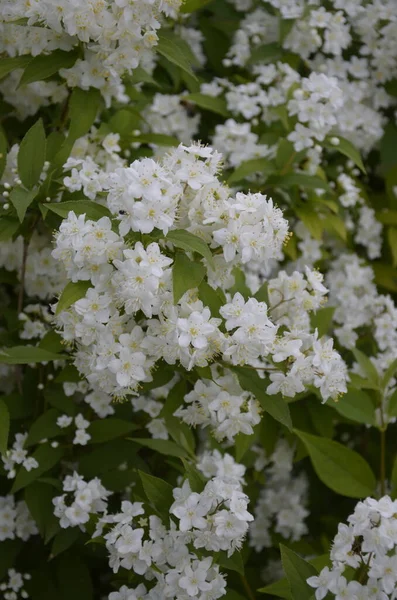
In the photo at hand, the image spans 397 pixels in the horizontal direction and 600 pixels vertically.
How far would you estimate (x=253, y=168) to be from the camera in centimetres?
338

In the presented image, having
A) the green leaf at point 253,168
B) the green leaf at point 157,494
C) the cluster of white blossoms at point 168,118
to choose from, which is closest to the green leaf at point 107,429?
the green leaf at point 157,494

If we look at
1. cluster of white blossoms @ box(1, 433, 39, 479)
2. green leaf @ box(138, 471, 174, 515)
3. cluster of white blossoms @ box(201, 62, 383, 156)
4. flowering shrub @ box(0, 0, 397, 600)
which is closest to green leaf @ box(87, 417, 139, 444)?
flowering shrub @ box(0, 0, 397, 600)

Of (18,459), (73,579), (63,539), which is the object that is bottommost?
(73,579)

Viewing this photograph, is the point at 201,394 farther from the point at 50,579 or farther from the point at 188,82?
the point at 188,82

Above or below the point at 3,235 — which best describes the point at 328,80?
above

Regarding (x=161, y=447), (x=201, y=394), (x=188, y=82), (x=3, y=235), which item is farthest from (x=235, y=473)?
(x=188, y=82)

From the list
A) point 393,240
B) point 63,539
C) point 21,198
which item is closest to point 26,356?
point 21,198

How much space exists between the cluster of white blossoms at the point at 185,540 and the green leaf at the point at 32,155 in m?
1.17

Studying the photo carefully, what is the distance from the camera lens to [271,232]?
228 cm

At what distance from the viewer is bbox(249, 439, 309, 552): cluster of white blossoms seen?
379 centimetres

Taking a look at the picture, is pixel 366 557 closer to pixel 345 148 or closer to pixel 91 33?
pixel 345 148

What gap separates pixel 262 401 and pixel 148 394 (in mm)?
959

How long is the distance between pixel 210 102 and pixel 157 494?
215cm

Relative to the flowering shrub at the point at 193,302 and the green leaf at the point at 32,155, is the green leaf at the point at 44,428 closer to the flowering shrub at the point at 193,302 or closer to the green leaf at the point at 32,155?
the flowering shrub at the point at 193,302
